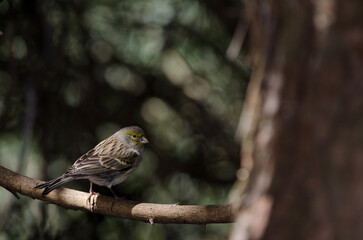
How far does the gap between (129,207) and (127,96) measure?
1767mm

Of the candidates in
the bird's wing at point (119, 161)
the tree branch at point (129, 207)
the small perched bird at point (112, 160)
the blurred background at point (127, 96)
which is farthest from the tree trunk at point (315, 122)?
the blurred background at point (127, 96)

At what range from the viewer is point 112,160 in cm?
421

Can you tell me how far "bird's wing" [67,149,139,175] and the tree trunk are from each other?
6.98 feet

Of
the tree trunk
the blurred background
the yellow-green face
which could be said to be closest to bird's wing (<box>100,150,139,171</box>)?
the yellow-green face

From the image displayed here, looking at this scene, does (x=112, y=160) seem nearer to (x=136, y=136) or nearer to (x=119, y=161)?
(x=119, y=161)

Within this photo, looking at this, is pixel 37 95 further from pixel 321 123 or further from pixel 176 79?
pixel 321 123

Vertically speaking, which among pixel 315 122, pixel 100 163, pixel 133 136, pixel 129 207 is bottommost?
pixel 129 207

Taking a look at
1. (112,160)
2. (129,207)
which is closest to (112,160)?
(112,160)

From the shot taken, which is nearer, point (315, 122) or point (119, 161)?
point (315, 122)

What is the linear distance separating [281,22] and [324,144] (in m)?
0.43

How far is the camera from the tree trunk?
71.7 inches

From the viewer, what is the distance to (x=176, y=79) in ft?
17.2

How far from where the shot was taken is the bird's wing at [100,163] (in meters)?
3.87

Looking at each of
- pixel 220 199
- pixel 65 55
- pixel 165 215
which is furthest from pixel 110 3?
pixel 165 215
